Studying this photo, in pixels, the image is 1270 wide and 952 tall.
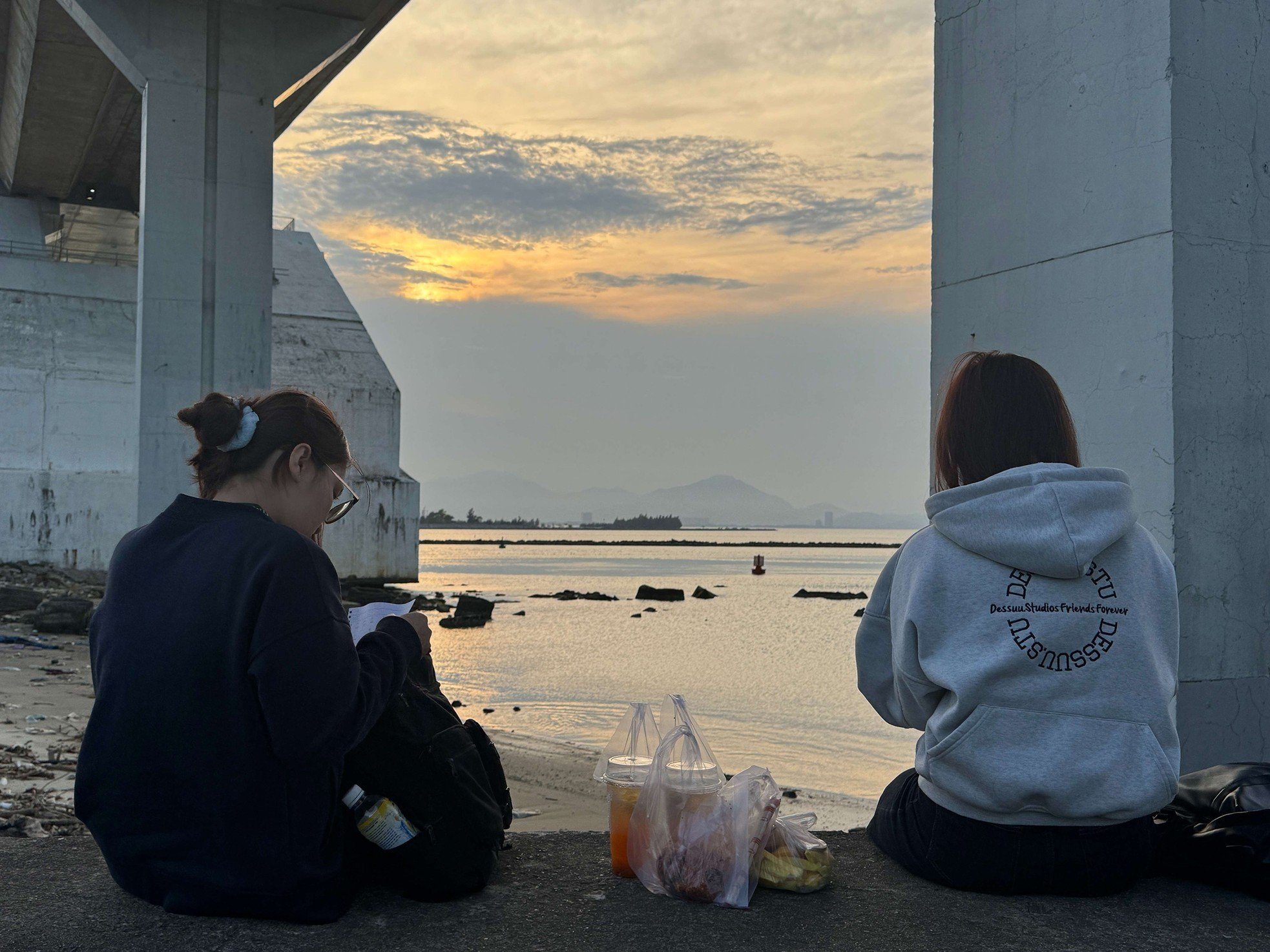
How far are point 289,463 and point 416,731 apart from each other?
74cm

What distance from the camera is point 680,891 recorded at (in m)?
2.78

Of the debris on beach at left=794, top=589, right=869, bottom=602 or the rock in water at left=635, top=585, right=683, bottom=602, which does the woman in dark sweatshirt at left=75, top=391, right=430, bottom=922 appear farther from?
the debris on beach at left=794, top=589, right=869, bottom=602

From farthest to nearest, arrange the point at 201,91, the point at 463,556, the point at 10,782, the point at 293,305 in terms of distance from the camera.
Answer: the point at 463,556 < the point at 293,305 < the point at 201,91 < the point at 10,782

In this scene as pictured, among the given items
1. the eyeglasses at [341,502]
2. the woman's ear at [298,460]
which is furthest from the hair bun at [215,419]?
the eyeglasses at [341,502]

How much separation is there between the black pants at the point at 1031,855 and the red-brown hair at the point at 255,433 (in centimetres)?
183

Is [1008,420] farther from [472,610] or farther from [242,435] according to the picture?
[472,610]

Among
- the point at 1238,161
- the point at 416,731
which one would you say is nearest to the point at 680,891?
the point at 416,731

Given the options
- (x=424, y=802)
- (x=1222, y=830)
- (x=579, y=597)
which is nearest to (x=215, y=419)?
(x=424, y=802)

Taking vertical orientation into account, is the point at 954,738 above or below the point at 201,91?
below

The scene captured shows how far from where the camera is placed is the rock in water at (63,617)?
1541 cm

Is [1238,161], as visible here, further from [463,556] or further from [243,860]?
[463,556]

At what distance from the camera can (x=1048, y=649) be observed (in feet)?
8.32

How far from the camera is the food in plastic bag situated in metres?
2.94

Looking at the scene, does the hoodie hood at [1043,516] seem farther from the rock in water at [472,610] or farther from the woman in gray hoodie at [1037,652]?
the rock in water at [472,610]
